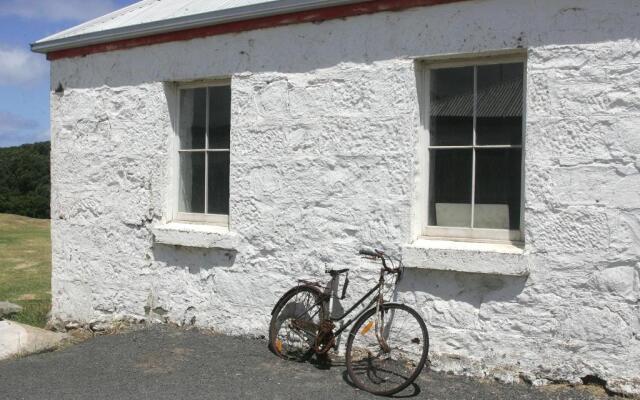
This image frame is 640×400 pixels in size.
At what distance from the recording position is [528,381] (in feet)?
17.3

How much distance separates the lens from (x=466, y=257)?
5.43m

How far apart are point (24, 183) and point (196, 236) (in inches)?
1150

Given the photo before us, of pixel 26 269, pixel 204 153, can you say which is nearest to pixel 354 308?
pixel 204 153

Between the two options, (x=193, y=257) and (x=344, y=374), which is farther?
(x=193, y=257)

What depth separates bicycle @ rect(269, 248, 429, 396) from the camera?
5.43 m

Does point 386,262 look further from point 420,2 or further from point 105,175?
point 105,175

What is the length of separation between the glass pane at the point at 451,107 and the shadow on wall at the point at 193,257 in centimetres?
230

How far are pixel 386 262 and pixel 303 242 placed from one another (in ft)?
2.82

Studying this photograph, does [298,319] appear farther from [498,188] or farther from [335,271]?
[498,188]

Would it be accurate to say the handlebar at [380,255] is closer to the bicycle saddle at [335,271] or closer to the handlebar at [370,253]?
the handlebar at [370,253]

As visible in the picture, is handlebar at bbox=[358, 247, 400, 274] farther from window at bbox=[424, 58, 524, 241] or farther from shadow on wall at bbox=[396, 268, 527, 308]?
window at bbox=[424, 58, 524, 241]

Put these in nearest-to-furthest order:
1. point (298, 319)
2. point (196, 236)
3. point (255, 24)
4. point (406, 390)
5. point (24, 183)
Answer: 1. point (406, 390)
2. point (298, 319)
3. point (255, 24)
4. point (196, 236)
5. point (24, 183)

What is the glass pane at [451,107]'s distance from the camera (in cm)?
571

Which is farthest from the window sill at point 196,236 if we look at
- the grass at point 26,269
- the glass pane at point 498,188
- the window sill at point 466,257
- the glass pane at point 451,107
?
the grass at point 26,269
